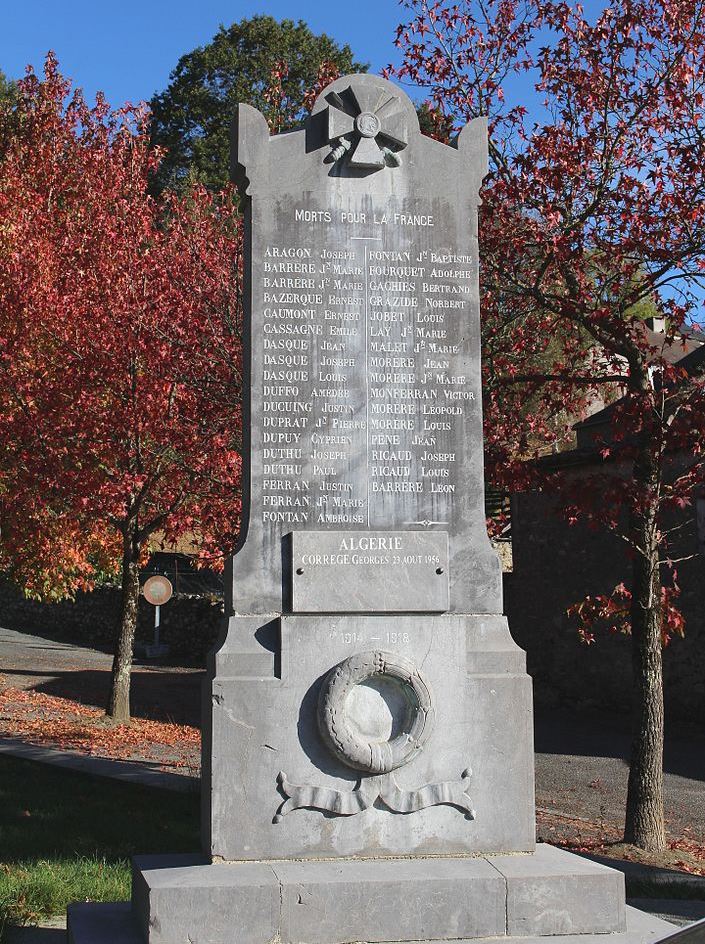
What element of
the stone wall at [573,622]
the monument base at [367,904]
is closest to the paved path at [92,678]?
the stone wall at [573,622]

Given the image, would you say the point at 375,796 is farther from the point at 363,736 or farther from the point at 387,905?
the point at 387,905

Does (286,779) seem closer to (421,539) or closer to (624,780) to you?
(421,539)

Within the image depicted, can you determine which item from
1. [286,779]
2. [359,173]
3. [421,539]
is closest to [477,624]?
[421,539]

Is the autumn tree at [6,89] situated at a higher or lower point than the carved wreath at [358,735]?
higher

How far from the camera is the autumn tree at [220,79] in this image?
3931cm

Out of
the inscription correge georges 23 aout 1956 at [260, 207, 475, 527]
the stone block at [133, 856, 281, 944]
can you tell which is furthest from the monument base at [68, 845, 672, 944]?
the inscription correge georges 23 aout 1956 at [260, 207, 475, 527]

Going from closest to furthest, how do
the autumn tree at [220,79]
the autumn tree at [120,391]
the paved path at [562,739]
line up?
the paved path at [562,739] → the autumn tree at [120,391] → the autumn tree at [220,79]

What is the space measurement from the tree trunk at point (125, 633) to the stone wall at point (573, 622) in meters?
7.90

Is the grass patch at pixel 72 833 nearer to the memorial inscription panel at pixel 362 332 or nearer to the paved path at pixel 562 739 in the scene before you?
the memorial inscription panel at pixel 362 332

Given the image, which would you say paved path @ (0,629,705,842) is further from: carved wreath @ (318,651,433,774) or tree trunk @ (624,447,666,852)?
carved wreath @ (318,651,433,774)

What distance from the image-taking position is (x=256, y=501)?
5977mm

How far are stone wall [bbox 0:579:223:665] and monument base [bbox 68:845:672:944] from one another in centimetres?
2075

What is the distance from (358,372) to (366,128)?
4.74 feet

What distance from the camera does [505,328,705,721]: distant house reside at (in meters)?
18.0
